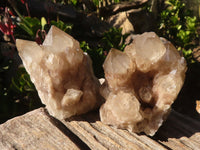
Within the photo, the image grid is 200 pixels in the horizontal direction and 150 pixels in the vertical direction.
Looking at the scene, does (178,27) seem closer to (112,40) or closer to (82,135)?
(112,40)

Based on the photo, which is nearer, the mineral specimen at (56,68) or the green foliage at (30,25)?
the mineral specimen at (56,68)

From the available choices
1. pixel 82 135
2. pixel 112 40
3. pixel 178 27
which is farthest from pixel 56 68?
pixel 178 27

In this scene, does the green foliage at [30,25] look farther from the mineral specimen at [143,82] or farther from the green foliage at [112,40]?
the mineral specimen at [143,82]

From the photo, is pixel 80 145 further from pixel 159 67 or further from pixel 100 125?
pixel 159 67

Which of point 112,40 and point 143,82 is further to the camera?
point 112,40

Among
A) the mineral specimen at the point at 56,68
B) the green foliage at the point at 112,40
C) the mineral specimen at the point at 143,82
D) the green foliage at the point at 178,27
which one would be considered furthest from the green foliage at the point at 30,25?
the green foliage at the point at 178,27

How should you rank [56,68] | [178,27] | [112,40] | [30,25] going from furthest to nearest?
[178,27]
[112,40]
[30,25]
[56,68]
